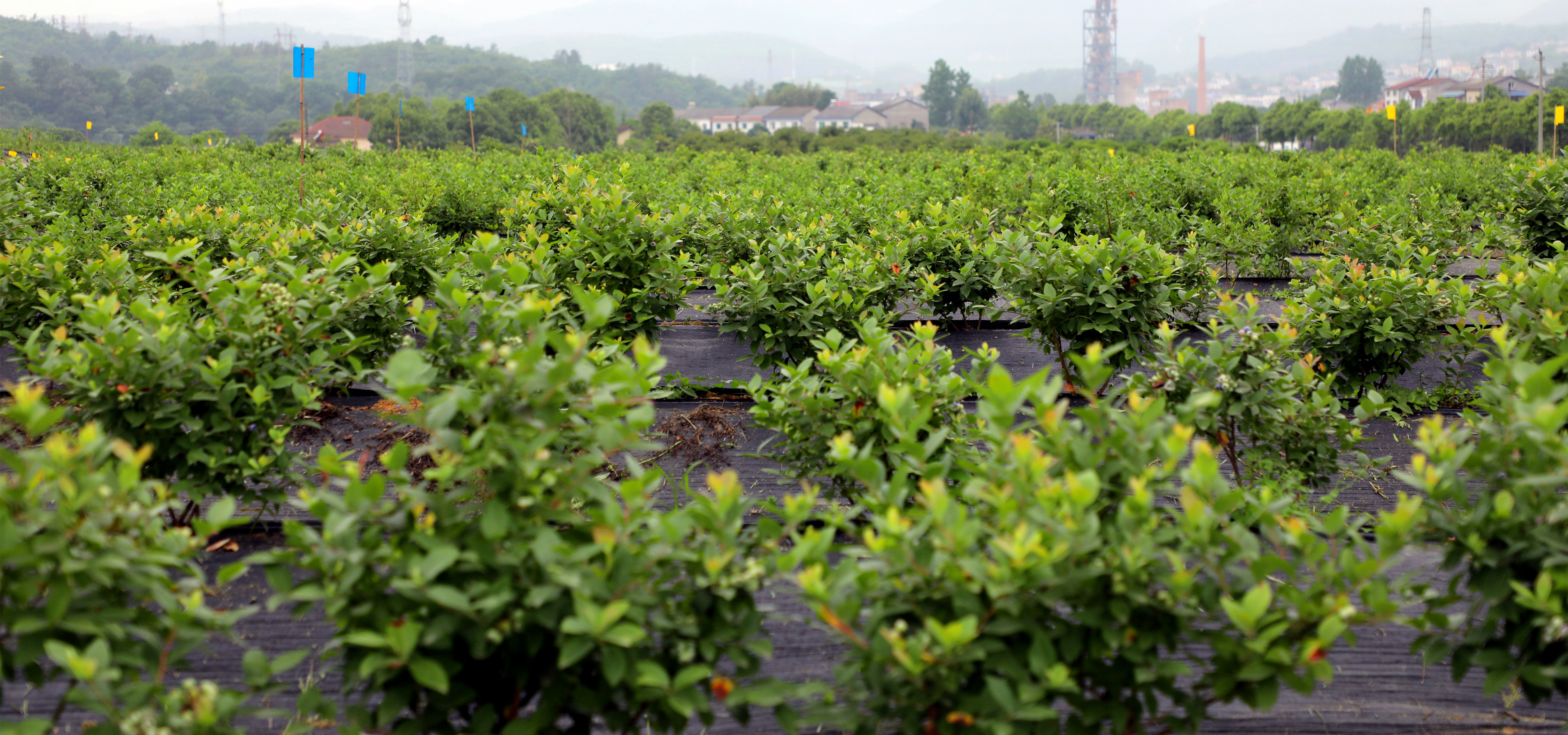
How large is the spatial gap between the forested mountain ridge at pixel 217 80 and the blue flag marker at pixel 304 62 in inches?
1451

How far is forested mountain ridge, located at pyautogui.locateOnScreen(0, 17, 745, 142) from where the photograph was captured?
92938mm

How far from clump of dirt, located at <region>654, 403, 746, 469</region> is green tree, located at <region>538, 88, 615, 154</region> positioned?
67961 millimetres

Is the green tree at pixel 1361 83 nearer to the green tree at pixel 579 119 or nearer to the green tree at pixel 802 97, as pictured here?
the green tree at pixel 802 97

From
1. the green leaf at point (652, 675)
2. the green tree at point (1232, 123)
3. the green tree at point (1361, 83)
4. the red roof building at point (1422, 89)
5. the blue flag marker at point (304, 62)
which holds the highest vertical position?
the green tree at point (1361, 83)

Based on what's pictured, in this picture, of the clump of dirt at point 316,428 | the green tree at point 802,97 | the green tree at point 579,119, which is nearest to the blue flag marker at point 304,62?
the clump of dirt at point 316,428

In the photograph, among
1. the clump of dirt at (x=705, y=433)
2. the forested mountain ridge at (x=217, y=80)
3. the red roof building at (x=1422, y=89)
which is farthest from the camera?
the red roof building at (x=1422, y=89)

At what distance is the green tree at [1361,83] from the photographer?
17138cm

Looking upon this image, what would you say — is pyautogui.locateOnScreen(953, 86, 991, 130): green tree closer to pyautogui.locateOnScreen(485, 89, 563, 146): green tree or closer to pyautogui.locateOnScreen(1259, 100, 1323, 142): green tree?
pyautogui.locateOnScreen(1259, 100, 1323, 142): green tree

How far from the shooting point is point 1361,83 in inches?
6781

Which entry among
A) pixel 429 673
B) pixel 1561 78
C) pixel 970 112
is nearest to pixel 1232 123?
pixel 970 112

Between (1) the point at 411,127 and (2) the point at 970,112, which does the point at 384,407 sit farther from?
(2) the point at 970,112

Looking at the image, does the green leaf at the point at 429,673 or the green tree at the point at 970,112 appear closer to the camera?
the green leaf at the point at 429,673

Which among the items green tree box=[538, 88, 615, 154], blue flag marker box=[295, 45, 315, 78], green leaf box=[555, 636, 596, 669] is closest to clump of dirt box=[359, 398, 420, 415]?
green leaf box=[555, 636, 596, 669]

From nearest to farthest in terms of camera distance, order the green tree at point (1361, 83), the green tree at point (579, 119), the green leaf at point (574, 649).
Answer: the green leaf at point (574, 649)
the green tree at point (579, 119)
the green tree at point (1361, 83)
